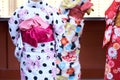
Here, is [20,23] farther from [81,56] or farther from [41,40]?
[81,56]

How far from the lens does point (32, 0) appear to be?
12.7 ft

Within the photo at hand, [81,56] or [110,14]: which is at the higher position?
[110,14]

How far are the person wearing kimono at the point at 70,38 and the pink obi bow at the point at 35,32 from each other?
57cm

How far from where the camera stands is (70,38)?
4387mm

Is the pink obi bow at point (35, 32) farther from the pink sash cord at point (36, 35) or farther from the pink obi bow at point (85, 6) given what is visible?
the pink obi bow at point (85, 6)

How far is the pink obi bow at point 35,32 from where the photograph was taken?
12.5 feet

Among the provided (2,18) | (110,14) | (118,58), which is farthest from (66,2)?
(2,18)

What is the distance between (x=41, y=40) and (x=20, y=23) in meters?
0.32

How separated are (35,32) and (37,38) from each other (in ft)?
0.24

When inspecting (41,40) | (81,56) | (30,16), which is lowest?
(81,56)

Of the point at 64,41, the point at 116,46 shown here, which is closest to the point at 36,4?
the point at 64,41

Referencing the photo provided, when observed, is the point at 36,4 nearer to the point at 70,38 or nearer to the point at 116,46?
the point at 70,38

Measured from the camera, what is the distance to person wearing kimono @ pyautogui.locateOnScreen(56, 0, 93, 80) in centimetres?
439

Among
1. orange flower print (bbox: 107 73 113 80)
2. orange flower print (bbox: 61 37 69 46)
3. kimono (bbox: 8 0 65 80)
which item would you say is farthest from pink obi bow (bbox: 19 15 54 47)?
orange flower print (bbox: 107 73 113 80)
